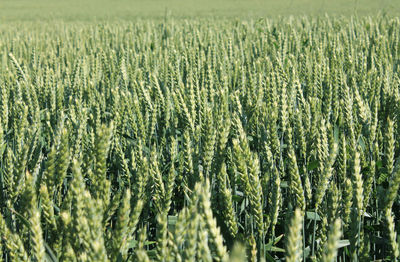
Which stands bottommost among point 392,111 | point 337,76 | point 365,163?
point 365,163

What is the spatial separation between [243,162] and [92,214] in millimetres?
337

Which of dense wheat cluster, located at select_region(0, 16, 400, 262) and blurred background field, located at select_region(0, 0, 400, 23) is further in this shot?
blurred background field, located at select_region(0, 0, 400, 23)

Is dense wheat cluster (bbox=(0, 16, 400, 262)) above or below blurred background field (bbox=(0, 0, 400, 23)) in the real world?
below

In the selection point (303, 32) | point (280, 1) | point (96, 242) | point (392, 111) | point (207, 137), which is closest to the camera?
point (96, 242)

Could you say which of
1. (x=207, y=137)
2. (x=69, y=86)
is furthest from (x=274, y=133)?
(x=69, y=86)

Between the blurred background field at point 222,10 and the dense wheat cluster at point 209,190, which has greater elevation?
the blurred background field at point 222,10

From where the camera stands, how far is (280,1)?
36.5 feet

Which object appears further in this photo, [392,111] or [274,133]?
[392,111]

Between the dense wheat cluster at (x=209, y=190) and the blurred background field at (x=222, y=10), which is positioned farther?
the blurred background field at (x=222, y=10)

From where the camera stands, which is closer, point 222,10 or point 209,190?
point 209,190

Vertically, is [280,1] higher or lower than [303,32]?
higher

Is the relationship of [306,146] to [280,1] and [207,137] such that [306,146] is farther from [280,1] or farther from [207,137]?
[280,1]

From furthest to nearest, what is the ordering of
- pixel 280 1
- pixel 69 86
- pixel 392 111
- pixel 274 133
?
pixel 280 1, pixel 69 86, pixel 392 111, pixel 274 133

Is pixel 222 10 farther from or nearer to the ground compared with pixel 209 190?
farther from the ground
